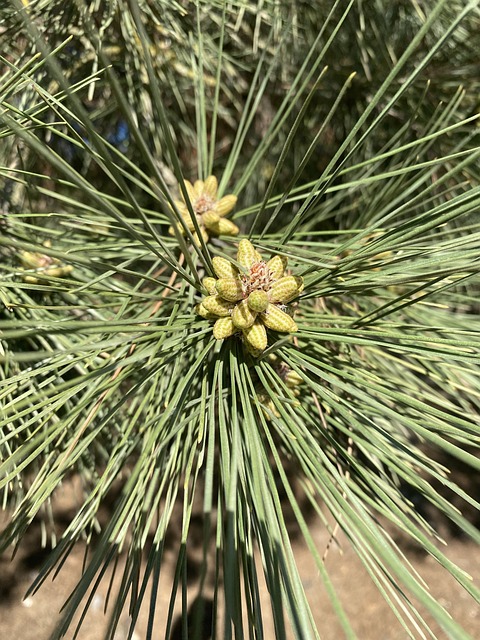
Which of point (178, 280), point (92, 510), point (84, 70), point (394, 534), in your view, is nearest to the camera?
point (92, 510)

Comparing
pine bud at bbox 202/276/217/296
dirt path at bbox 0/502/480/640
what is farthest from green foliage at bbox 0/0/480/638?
dirt path at bbox 0/502/480/640

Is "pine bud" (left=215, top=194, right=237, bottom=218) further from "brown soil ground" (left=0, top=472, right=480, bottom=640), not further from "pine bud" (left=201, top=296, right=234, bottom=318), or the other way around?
"brown soil ground" (left=0, top=472, right=480, bottom=640)

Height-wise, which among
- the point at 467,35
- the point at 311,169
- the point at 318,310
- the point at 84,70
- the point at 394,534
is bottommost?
the point at 394,534

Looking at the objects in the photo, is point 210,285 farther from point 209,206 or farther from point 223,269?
point 209,206

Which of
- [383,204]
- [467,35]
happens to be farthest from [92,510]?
[467,35]

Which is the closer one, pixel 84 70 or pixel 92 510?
pixel 92 510

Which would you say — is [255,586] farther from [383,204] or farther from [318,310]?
[383,204]

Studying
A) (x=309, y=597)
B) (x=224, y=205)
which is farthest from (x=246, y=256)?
(x=309, y=597)
